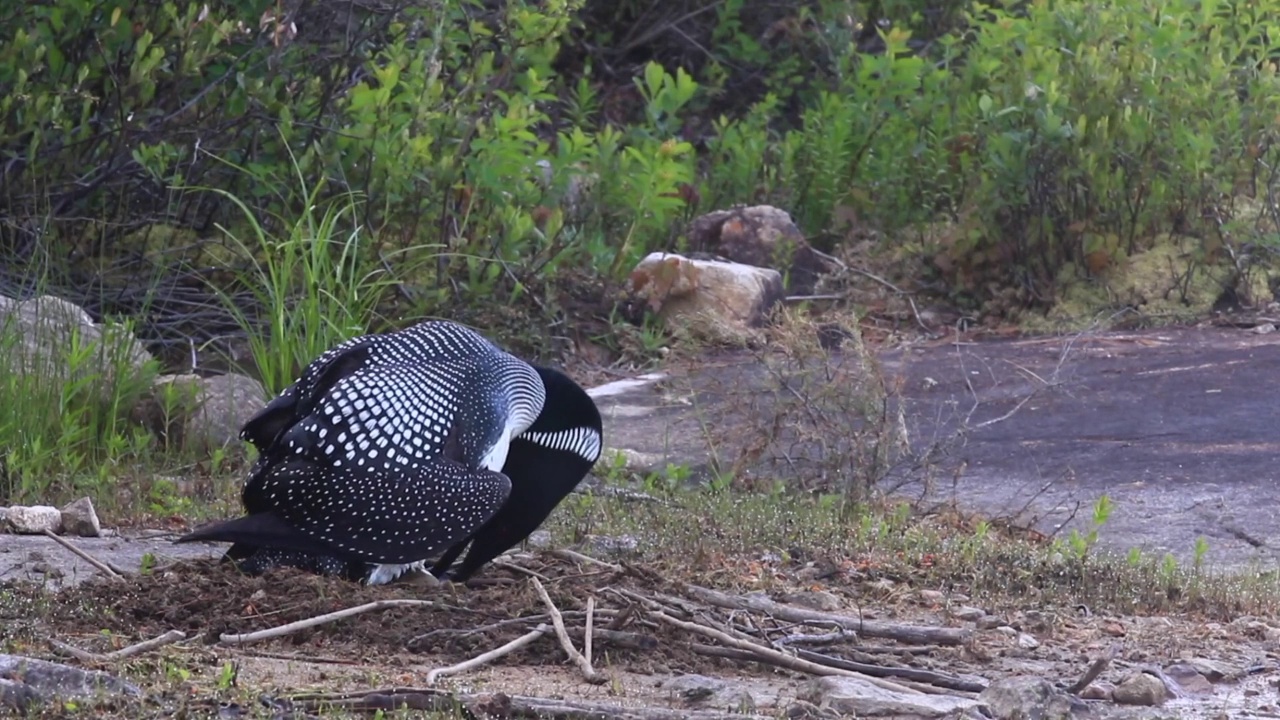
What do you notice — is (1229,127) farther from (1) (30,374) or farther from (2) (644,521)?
(1) (30,374)

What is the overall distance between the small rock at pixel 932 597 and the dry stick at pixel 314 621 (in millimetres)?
1553

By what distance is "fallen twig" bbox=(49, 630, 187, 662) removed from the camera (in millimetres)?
3932

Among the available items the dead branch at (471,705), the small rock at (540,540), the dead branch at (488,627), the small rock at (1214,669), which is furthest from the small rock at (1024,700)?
the small rock at (540,540)

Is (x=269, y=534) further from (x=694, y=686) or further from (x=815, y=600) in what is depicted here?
(x=815, y=600)

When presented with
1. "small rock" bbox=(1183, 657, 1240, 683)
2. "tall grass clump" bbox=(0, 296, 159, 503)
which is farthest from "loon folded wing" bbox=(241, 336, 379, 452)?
"small rock" bbox=(1183, 657, 1240, 683)

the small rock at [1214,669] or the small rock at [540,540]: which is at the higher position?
the small rock at [1214,669]

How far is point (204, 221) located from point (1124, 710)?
584 centimetres

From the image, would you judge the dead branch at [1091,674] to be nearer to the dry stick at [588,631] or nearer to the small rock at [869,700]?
the small rock at [869,700]

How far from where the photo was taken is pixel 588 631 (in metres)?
4.29

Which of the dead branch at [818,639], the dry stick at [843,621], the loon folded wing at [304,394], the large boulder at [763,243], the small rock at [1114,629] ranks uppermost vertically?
the loon folded wing at [304,394]

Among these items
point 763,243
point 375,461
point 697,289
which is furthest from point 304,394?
point 763,243

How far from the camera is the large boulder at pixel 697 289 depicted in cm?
963

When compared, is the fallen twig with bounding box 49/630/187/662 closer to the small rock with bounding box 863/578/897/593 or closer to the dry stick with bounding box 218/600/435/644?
the dry stick with bounding box 218/600/435/644

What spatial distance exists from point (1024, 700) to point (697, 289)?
5985 mm
